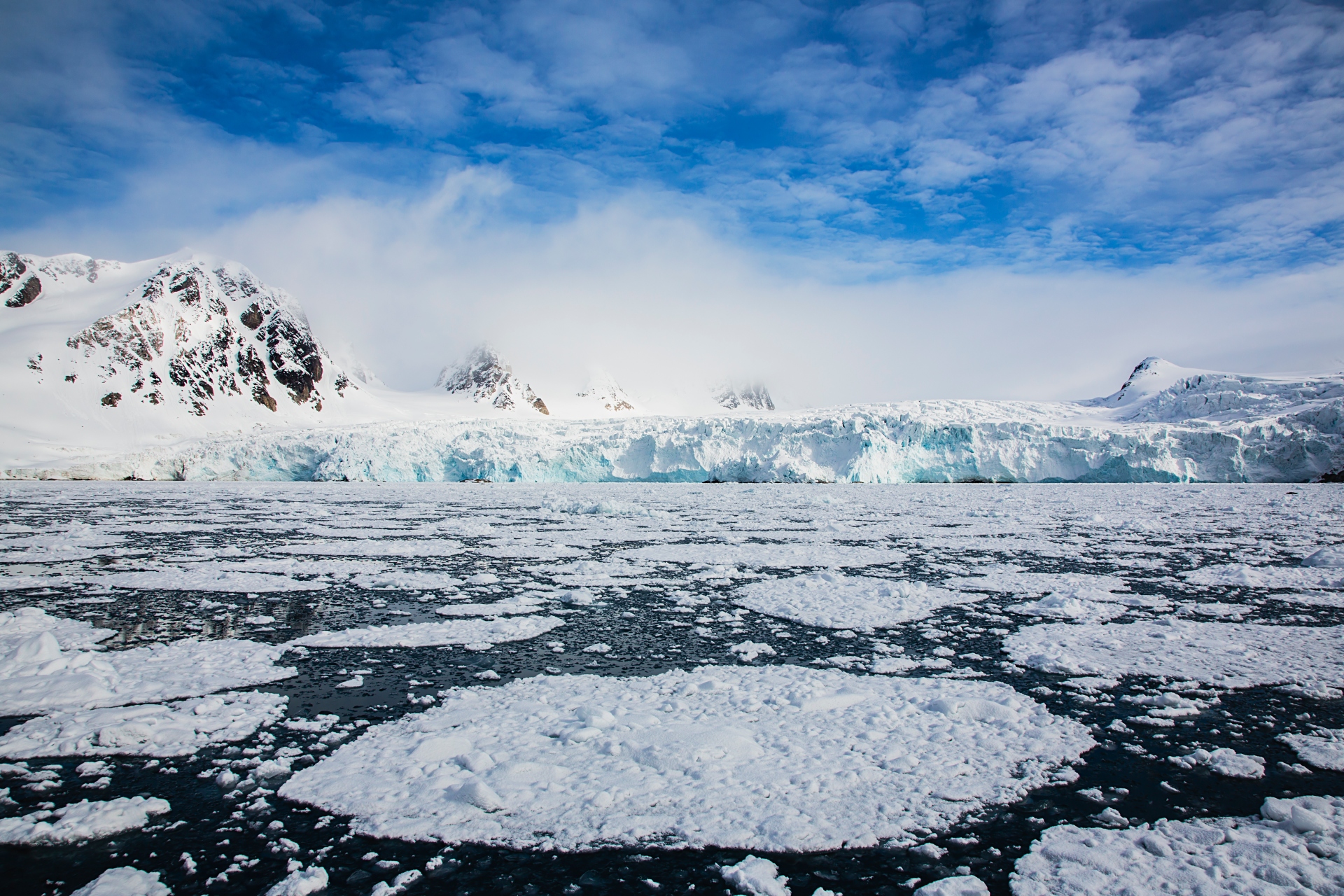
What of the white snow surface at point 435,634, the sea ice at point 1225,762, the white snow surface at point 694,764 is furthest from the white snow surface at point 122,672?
the sea ice at point 1225,762

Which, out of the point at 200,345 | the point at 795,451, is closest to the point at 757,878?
the point at 795,451

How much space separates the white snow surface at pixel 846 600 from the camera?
5707 mm

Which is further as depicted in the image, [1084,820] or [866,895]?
[1084,820]

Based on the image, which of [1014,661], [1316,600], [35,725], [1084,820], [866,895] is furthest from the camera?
[1316,600]

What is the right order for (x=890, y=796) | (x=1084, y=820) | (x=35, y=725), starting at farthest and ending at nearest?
(x=35, y=725)
(x=890, y=796)
(x=1084, y=820)

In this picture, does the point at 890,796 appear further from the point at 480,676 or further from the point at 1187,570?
the point at 1187,570

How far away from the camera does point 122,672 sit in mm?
4160

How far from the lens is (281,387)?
77.2m

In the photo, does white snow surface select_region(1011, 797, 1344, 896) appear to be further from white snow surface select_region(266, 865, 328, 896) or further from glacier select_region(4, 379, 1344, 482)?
glacier select_region(4, 379, 1344, 482)

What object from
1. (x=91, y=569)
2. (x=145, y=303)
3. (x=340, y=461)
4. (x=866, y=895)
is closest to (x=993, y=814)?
(x=866, y=895)

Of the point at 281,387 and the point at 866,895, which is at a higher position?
the point at 281,387

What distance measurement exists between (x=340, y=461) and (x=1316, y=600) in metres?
37.9

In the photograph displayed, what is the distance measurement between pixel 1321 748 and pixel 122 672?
634cm

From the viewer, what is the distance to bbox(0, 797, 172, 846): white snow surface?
7.69 ft
